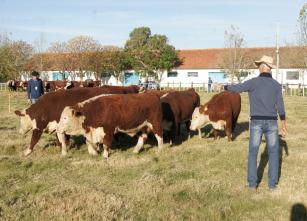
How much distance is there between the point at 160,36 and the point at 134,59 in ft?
17.1

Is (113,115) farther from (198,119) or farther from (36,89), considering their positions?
(36,89)

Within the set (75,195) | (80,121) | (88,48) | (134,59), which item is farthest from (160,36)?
(75,195)

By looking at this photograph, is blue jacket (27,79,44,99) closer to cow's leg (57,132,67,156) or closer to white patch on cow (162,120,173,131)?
cow's leg (57,132,67,156)

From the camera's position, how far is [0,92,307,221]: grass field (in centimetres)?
609

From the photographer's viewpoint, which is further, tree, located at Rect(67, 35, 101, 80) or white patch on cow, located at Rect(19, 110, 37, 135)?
tree, located at Rect(67, 35, 101, 80)

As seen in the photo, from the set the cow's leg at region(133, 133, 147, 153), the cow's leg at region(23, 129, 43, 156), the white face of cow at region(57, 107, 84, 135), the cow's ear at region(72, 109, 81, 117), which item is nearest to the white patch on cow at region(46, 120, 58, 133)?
the cow's leg at region(23, 129, 43, 156)

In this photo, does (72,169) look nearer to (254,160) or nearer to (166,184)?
(166,184)

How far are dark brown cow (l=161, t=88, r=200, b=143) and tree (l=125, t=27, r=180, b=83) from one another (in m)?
39.2

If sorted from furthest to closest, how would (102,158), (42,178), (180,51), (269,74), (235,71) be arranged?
(180,51) → (235,71) → (102,158) → (42,178) → (269,74)

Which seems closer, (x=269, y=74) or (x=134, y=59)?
(x=269, y=74)

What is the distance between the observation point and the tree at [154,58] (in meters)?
52.6

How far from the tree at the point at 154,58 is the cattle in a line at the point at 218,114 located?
131 ft

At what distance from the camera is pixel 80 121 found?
10.1 metres

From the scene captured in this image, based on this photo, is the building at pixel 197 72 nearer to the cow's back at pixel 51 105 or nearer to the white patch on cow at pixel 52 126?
the cow's back at pixel 51 105
